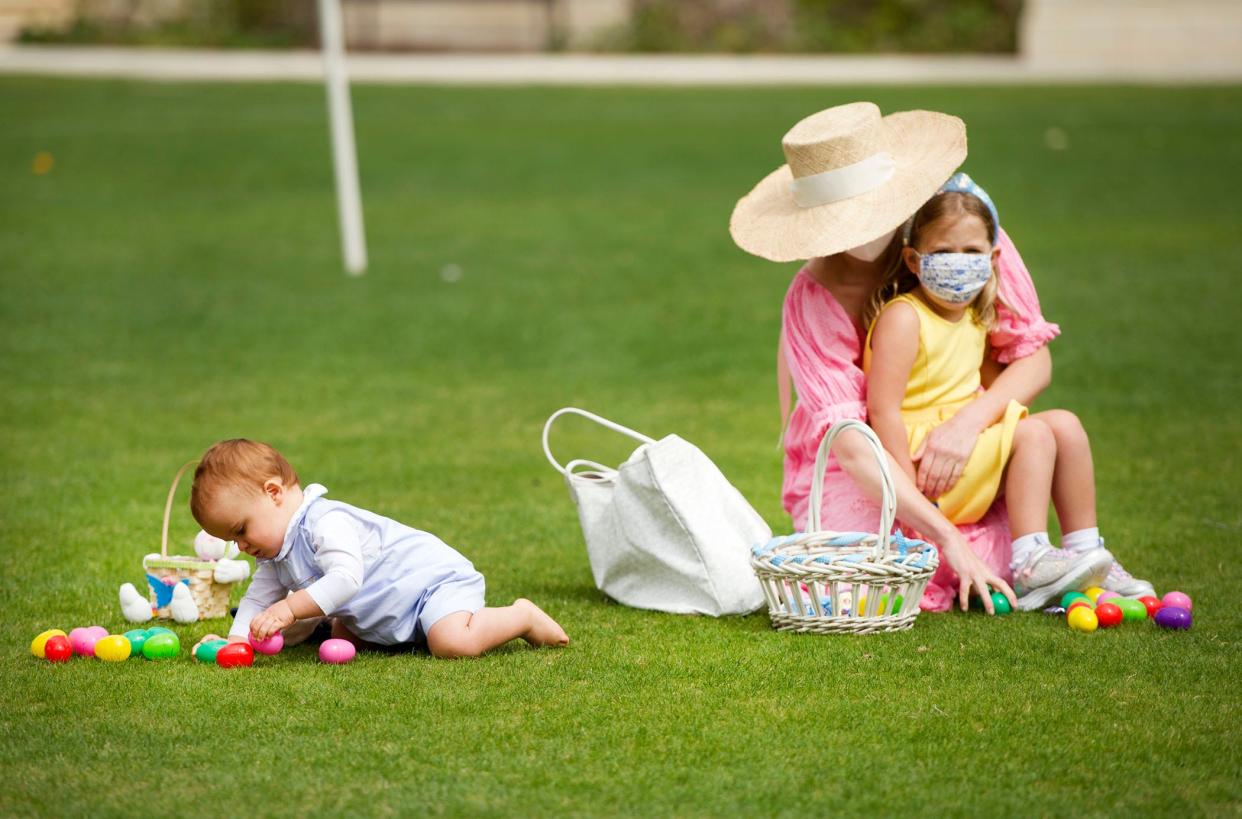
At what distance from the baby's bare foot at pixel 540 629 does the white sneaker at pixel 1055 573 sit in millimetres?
1398

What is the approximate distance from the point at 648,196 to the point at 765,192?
1040cm

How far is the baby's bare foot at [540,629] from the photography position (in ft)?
14.6

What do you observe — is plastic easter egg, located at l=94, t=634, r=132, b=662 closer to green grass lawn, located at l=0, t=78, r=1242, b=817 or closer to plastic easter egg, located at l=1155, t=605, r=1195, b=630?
green grass lawn, located at l=0, t=78, r=1242, b=817

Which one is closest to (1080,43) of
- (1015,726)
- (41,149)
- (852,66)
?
(852,66)

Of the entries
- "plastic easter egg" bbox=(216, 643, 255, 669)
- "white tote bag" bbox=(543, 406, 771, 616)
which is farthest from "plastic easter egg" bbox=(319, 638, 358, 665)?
"white tote bag" bbox=(543, 406, 771, 616)

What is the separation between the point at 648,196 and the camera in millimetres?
15539

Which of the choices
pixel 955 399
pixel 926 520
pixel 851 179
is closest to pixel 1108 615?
pixel 926 520

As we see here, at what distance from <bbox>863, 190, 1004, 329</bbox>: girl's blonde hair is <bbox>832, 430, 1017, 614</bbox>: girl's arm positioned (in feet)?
1.55

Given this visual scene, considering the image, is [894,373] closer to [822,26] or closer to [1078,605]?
[1078,605]

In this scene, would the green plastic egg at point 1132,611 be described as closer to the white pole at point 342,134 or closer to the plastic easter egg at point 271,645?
the plastic easter egg at point 271,645

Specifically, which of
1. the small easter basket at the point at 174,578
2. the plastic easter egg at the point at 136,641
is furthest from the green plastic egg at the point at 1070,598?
the plastic easter egg at the point at 136,641

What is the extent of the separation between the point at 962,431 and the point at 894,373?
0.88 feet

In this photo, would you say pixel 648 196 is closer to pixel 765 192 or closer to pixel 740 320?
pixel 740 320

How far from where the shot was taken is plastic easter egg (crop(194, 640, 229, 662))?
4.37 metres
